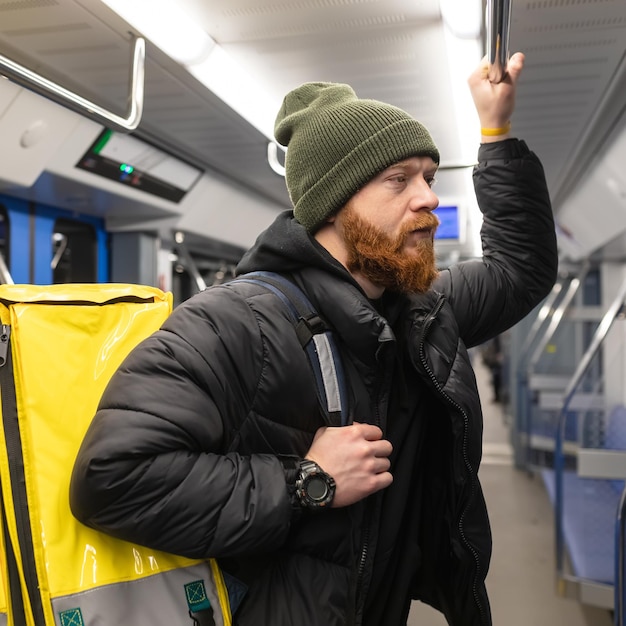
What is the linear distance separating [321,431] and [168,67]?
174 centimetres

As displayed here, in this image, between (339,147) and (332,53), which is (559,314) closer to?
(332,53)

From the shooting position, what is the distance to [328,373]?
137 centimetres

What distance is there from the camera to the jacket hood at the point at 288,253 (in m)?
1.46

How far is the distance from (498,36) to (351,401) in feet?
2.70

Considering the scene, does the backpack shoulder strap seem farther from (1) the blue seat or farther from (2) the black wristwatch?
(1) the blue seat

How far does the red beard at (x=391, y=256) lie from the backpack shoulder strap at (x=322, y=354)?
18 cm

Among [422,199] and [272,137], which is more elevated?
[272,137]

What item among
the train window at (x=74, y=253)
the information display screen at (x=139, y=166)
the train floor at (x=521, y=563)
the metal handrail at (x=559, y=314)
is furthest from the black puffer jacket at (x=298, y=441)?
the metal handrail at (x=559, y=314)

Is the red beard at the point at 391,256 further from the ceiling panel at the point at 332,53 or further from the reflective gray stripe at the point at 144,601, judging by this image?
the ceiling panel at the point at 332,53

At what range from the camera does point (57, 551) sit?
1.17 metres

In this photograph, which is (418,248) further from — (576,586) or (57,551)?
(576,586)

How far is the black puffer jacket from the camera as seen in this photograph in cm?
116

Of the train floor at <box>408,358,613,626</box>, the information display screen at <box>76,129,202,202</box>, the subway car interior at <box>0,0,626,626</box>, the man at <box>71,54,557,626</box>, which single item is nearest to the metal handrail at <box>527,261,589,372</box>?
the subway car interior at <box>0,0,626,626</box>

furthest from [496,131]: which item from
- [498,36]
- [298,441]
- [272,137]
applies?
[272,137]
